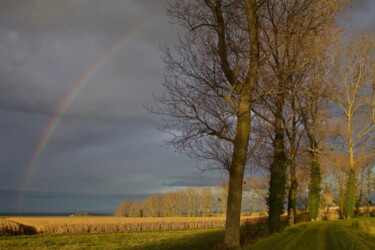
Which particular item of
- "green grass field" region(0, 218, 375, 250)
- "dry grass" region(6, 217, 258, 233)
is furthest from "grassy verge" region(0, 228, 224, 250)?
"dry grass" region(6, 217, 258, 233)

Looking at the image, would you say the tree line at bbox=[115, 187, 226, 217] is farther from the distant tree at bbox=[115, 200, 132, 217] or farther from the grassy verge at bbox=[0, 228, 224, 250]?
the grassy verge at bbox=[0, 228, 224, 250]

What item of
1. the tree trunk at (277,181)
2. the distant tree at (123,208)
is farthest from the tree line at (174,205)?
the tree trunk at (277,181)

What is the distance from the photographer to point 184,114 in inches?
483

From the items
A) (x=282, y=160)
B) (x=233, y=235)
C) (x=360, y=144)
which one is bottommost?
(x=233, y=235)

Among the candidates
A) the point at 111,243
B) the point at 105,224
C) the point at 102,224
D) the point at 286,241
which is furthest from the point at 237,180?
the point at 105,224

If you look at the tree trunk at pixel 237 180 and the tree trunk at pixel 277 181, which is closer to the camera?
the tree trunk at pixel 237 180

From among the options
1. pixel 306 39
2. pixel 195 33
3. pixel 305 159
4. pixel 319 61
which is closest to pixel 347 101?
pixel 305 159

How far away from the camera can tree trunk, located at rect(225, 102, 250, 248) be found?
36.4ft

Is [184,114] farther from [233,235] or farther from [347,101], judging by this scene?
[347,101]

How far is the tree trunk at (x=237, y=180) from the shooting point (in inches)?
436

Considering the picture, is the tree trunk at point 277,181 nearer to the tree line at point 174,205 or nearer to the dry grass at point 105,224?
the dry grass at point 105,224

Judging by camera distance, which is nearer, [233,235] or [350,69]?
[233,235]

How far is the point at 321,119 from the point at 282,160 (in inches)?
223

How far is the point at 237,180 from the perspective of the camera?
37.1 feet
